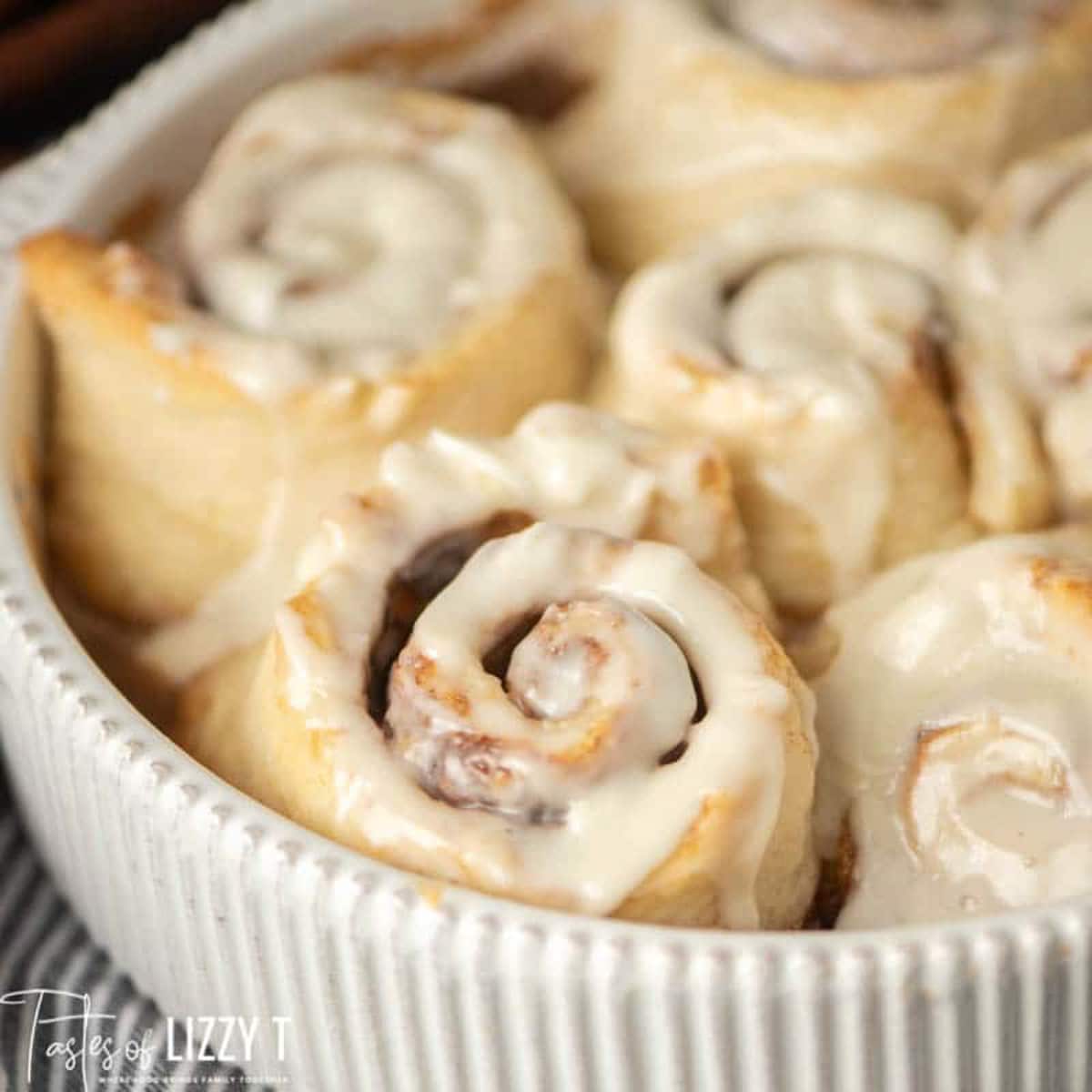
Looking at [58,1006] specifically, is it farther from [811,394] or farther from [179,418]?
[811,394]

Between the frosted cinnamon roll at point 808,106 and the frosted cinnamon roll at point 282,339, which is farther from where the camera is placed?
the frosted cinnamon roll at point 808,106

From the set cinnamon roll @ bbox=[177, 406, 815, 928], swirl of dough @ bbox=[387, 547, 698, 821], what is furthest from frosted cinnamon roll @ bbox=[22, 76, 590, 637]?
swirl of dough @ bbox=[387, 547, 698, 821]

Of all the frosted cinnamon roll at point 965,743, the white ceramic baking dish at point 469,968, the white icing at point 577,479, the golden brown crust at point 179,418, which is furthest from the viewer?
the golden brown crust at point 179,418

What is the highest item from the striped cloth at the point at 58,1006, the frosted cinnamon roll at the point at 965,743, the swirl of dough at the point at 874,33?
the swirl of dough at the point at 874,33

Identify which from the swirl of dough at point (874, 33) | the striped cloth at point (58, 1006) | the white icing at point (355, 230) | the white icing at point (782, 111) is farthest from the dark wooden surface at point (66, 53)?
the striped cloth at point (58, 1006)

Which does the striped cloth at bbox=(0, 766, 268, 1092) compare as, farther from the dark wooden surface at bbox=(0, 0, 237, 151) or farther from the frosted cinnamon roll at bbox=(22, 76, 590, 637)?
the dark wooden surface at bbox=(0, 0, 237, 151)

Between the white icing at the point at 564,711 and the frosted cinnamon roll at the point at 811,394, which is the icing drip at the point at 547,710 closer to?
the white icing at the point at 564,711

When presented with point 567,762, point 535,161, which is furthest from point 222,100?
point 567,762
